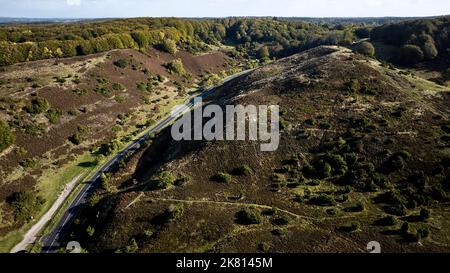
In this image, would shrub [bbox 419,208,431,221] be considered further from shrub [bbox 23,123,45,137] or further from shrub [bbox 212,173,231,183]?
shrub [bbox 23,123,45,137]

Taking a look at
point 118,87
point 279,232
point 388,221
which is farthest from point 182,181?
point 118,87

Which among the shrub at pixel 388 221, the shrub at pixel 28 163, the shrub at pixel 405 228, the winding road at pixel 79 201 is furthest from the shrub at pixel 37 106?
the shrub at pixel 405 228

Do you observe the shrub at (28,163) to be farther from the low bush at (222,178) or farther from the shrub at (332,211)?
the shrub at (332,211)

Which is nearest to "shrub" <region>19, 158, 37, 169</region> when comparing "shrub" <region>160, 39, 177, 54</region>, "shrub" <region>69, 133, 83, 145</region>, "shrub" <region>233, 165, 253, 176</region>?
"shrub" <region>69, 133, 83, 145</region>

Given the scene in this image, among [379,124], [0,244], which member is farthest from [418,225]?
[0,244]

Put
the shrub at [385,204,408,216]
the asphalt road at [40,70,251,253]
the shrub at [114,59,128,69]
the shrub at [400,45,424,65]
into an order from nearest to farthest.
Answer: the shrub at [385,204,408,216] < the asphalt road at [40,70,251,253] < the shrub at [400,45,424,65] < the shrub at [114,59,128,69]
